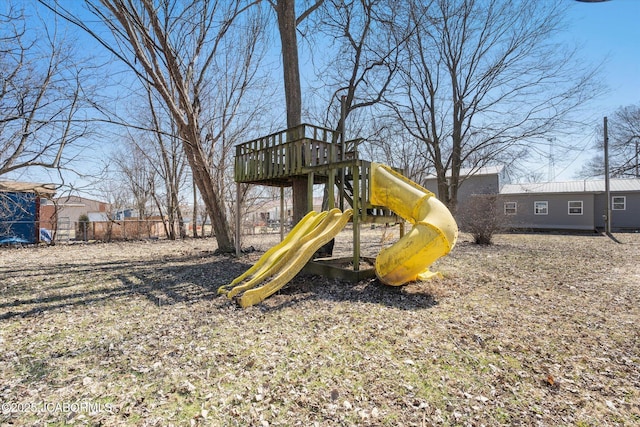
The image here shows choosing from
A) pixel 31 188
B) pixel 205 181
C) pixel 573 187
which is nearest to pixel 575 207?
pixel 573 187

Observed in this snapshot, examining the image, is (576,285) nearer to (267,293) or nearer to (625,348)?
(625,348)

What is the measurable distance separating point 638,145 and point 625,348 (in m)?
27.7

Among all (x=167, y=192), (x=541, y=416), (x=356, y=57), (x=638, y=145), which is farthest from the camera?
(x=638, y=145)

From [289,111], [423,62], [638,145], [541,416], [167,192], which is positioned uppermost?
[423,62]

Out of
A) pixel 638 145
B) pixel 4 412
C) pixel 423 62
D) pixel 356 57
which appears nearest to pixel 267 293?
pixel 4 412

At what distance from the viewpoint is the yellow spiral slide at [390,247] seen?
4.94 metres

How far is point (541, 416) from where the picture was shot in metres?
2.36

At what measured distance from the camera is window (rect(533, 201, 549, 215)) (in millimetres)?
21266

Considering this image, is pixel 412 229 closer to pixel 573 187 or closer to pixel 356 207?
pixel 356 207

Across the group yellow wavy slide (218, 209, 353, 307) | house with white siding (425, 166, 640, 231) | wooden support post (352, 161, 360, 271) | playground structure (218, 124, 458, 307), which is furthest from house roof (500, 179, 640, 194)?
yellow wavy slide (218, 209, 353, 307)

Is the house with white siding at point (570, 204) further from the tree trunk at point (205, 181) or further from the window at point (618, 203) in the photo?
the tree trunk at point (205, 181)

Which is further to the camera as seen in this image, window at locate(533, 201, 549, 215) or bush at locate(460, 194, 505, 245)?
window at locate(533, 201, 549, 215)

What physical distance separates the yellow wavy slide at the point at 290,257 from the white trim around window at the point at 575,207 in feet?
67.9

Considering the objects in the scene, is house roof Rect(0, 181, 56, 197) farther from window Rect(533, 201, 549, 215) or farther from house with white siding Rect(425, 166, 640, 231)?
window Rect(533, 201, 549, 215)
